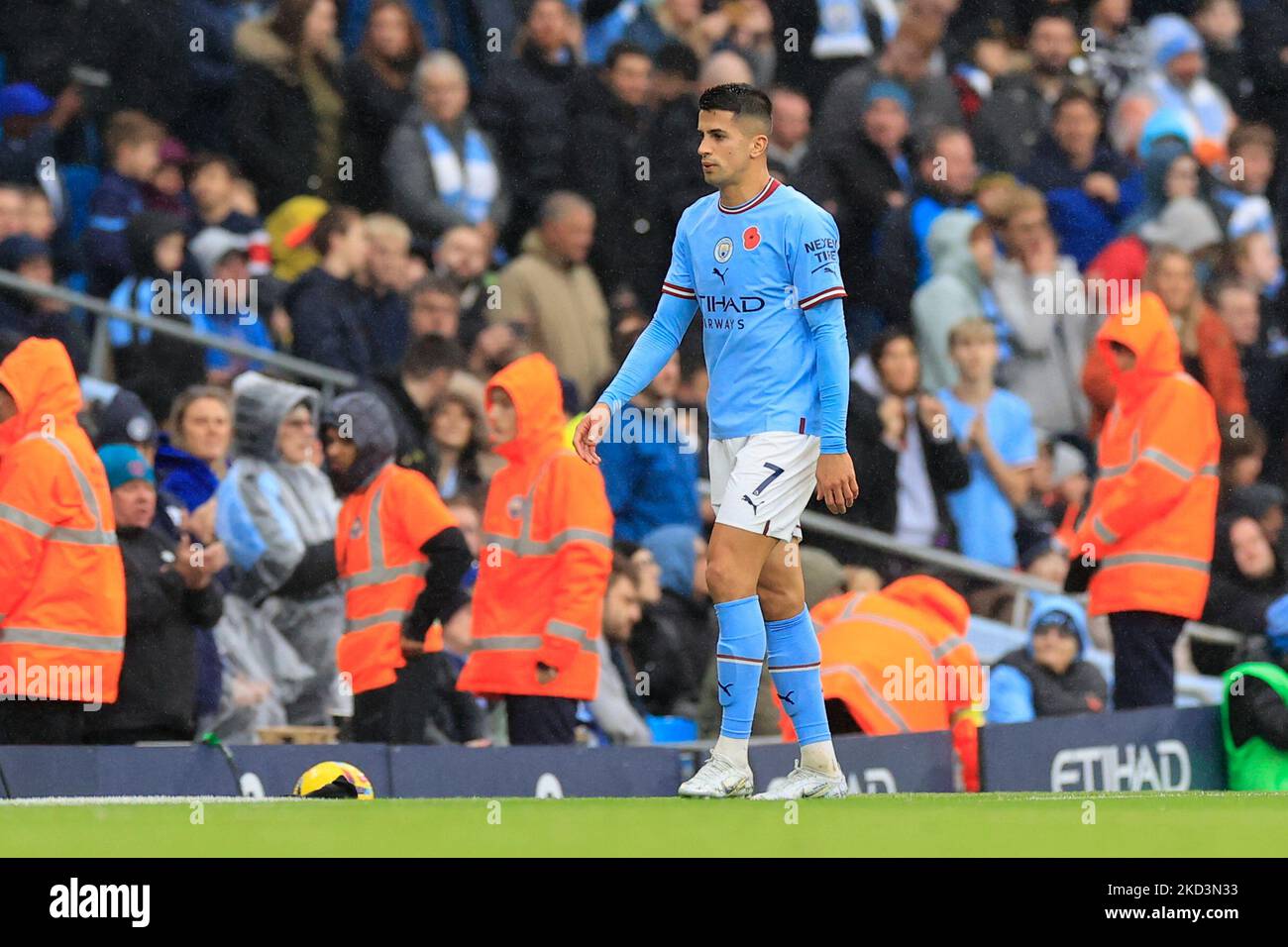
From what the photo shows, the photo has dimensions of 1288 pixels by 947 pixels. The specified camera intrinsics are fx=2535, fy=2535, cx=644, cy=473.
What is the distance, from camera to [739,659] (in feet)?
26.3

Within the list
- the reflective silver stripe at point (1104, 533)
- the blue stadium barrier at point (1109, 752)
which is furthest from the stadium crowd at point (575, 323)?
the blue stadium barrier at point (1109, 752)

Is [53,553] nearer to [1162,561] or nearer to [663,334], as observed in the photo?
[663,334]

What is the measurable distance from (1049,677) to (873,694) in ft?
5.63

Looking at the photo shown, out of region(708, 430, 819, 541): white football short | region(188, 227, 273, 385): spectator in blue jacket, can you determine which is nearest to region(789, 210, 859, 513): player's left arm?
region(708, 430, 819, 541): white football short

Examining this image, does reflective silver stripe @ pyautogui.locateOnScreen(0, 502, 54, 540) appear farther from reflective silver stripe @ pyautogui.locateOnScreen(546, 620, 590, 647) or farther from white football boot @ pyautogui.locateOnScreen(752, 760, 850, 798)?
white football boot @ pyautogui.locateOnScreen(752, 760, 850, 798)

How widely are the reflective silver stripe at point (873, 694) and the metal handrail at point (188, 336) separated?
11.2ft

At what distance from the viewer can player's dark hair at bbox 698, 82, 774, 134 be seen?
798 centimetres

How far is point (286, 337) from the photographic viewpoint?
13.6 m

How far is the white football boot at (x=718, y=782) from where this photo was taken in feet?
26.0

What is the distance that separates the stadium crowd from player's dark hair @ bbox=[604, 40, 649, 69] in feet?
0.14

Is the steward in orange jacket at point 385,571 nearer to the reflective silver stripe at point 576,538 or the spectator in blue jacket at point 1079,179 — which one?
the reflective silver stripe at point 576,538
